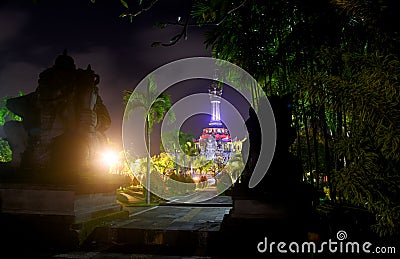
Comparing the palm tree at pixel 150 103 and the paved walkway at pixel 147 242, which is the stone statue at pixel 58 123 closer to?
the paved walkway at pixel 147 242

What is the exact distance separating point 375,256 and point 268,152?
2.21m

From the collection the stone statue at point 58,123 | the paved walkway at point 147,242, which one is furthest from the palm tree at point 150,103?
the paved walkway at point 147,242

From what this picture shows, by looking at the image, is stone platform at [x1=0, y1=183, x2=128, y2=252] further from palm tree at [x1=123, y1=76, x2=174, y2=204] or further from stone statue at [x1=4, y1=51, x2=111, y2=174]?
palm tree at [x1=123, y1=76, x2=174, y2=204]

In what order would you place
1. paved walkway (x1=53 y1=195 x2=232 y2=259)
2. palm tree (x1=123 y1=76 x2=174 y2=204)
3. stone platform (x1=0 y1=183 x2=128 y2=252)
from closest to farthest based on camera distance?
paved walkway (x1=53 y1=195 x2=232 y2=259) → stone platform (x1=0 y1=183 x2=128 y2=252) → palm tree (x1=123 y1=76 x2=174 y2=204)

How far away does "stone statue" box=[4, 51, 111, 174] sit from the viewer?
630 centimetres

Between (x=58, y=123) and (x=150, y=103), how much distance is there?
14348mm

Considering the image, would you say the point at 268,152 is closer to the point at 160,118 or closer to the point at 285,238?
the point at 285,238

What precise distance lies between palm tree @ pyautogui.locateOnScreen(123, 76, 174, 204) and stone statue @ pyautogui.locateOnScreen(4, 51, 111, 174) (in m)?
13.6

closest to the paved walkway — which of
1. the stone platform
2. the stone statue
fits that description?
the stone platform

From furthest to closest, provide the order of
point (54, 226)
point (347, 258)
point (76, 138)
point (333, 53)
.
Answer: point (76, 138)
point (54, 226)
point (347, 258)
point (333, 53)

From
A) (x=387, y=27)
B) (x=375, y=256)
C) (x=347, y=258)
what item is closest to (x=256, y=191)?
(x=347, y=258)

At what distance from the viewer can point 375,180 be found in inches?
115

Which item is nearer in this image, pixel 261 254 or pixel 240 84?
pixel 261 254

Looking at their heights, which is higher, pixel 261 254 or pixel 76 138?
pixel 76 138
